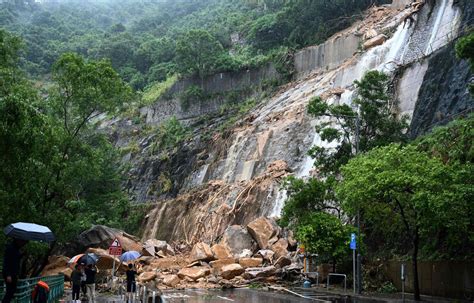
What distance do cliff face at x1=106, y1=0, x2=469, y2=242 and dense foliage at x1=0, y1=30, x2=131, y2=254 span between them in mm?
12077

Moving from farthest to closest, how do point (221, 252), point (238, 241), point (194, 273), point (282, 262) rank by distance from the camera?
point (238, 241) < point (221, 252) < point (282, 262) < point (194, 273)

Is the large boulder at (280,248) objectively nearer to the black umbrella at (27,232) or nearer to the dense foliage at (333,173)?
the dense foliage at (333,173)

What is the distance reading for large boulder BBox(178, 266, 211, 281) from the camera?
26509 mm

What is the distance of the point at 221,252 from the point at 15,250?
21425 mm

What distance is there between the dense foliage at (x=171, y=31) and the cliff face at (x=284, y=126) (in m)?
6.54

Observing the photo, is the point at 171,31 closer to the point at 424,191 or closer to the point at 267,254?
the point at 267,254

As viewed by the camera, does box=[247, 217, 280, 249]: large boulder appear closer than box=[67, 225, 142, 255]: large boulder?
Yes

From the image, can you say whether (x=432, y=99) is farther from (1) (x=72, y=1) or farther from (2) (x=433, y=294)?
(1) (x=72, y=1)

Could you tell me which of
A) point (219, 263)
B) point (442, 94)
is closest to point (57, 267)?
point (219, 263)

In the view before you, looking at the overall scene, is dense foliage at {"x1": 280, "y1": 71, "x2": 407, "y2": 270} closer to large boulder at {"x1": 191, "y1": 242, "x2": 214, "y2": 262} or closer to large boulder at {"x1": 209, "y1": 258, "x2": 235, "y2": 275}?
large boulder at {"x1": 209, "y1": 258, "x2": 235, "y2": 275}

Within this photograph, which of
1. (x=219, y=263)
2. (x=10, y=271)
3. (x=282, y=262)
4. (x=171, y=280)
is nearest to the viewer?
(x=10, y=271)

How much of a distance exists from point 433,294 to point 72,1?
500 ft

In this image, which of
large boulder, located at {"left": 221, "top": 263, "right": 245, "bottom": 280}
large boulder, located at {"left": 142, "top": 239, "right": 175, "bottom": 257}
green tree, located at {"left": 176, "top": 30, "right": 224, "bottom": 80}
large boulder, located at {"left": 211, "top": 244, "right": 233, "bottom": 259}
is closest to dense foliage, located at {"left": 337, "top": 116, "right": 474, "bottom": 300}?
large boulder, located at {"left": 221, "top": 263, "right": 245, "bottom": 280}

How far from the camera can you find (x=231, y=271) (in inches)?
1020
